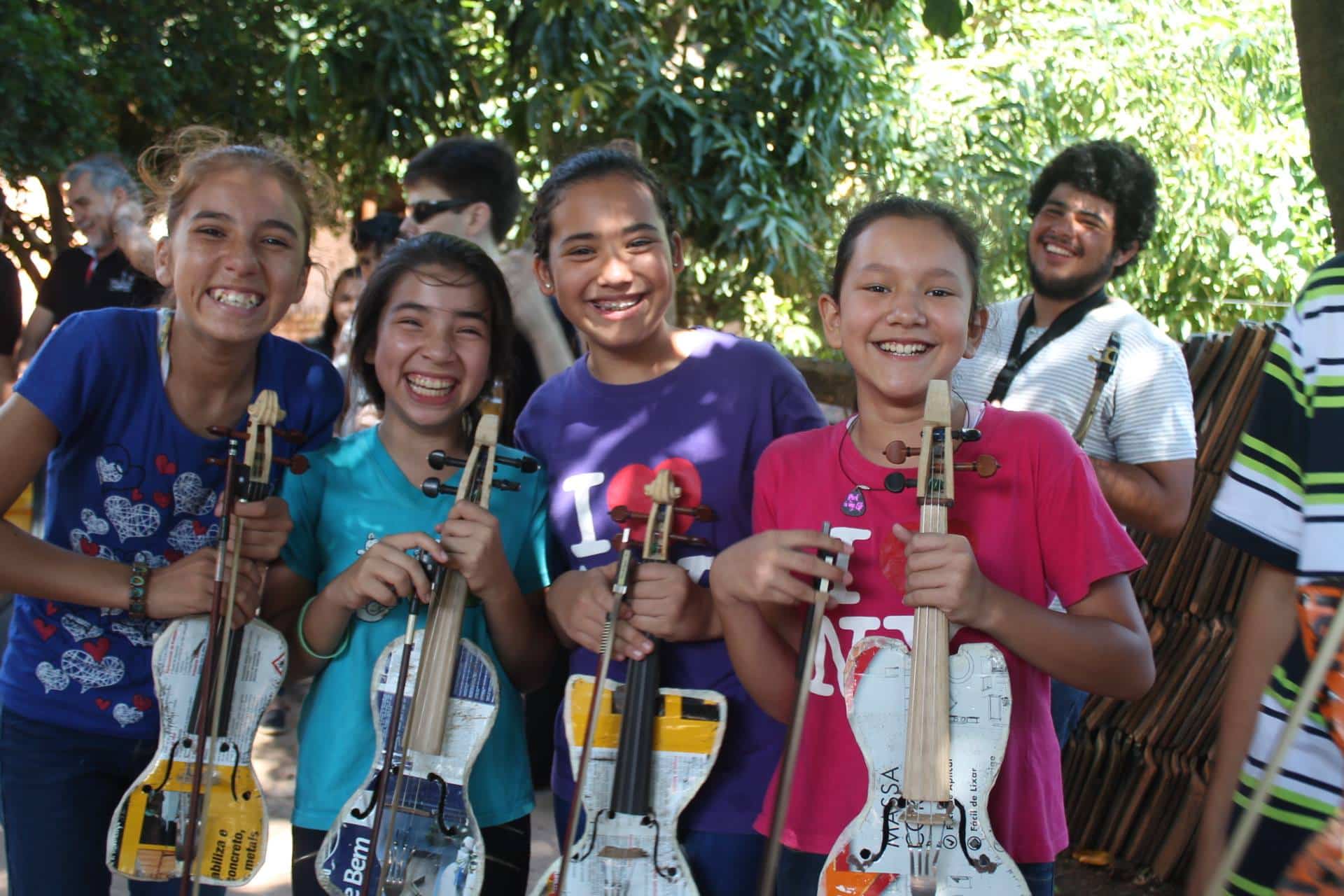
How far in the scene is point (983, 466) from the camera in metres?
1.58

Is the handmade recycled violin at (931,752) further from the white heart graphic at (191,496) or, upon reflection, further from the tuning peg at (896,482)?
the white heart graphic at (191,496)

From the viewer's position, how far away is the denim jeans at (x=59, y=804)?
2018 mm

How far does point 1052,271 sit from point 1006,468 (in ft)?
4.67

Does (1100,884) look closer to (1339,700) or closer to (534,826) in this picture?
(534,826)

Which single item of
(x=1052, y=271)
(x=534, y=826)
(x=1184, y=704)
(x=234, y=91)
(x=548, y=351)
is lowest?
(x=534, y=826)

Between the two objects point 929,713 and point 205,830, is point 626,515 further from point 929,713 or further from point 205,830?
point 205,830

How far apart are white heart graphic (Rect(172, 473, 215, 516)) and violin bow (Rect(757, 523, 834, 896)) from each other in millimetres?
1137

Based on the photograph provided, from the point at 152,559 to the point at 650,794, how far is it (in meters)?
1.01

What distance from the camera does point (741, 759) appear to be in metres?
1.97

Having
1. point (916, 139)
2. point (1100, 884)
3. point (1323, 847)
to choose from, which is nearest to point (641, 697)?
point (1323, 847)

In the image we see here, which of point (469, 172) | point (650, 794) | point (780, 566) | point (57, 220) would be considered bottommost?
point (650, 794)

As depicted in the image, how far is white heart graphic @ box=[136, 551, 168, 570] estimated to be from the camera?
82.6 inches

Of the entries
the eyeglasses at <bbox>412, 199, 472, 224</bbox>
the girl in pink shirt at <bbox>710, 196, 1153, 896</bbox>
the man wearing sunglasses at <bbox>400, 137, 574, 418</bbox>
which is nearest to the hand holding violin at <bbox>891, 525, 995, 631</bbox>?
the girl in pink shirt at <bbox>710, 196, 1153, 896</bbox>

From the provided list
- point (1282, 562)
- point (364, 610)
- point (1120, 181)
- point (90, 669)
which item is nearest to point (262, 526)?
point (364, 610)
